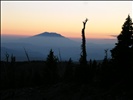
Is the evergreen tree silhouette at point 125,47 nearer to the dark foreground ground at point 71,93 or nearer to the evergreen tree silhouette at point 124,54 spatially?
the evergreen tree silhouette at point 124,54

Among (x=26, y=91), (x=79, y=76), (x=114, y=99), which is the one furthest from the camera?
(x=26, y=91)

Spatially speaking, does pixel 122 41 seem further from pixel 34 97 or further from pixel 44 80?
pixel 44 80

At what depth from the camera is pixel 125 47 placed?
87.9 feet

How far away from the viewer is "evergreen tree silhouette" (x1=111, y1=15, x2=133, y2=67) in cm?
2662

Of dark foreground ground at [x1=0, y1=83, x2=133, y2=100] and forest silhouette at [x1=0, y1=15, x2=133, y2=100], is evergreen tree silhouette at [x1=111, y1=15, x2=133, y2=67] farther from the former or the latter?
dark foreground ground at [x1=0, y1=83, x2=133, y2=100]

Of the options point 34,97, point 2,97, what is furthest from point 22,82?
point 34,97

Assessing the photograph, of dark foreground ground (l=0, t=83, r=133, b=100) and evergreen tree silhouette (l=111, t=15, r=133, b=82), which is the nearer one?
dark foreground ground (l=0, t=83, r=133, b=100)

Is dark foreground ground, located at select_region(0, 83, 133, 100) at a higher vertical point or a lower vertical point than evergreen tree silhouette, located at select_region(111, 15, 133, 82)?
lower

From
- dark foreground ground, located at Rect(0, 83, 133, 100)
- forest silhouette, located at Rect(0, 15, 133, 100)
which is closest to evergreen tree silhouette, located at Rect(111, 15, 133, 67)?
forest silhouette, located at Rect(0, 15, 133, 100)

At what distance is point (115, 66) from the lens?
27.0m

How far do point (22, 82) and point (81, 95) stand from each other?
2124cm

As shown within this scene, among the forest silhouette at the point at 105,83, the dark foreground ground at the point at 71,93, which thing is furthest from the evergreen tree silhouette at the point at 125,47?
the dark foreground ground at the point at 71,93

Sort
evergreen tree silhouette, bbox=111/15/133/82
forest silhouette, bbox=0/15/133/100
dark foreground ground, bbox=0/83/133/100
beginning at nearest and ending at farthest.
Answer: dark foreground ground, bbox=0/83/133/100, forest silhouette, bbox=0/15/133/100, evergreen tree silhouette, bbox=111/15/133/82

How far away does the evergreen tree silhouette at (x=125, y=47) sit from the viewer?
87.4 feet
